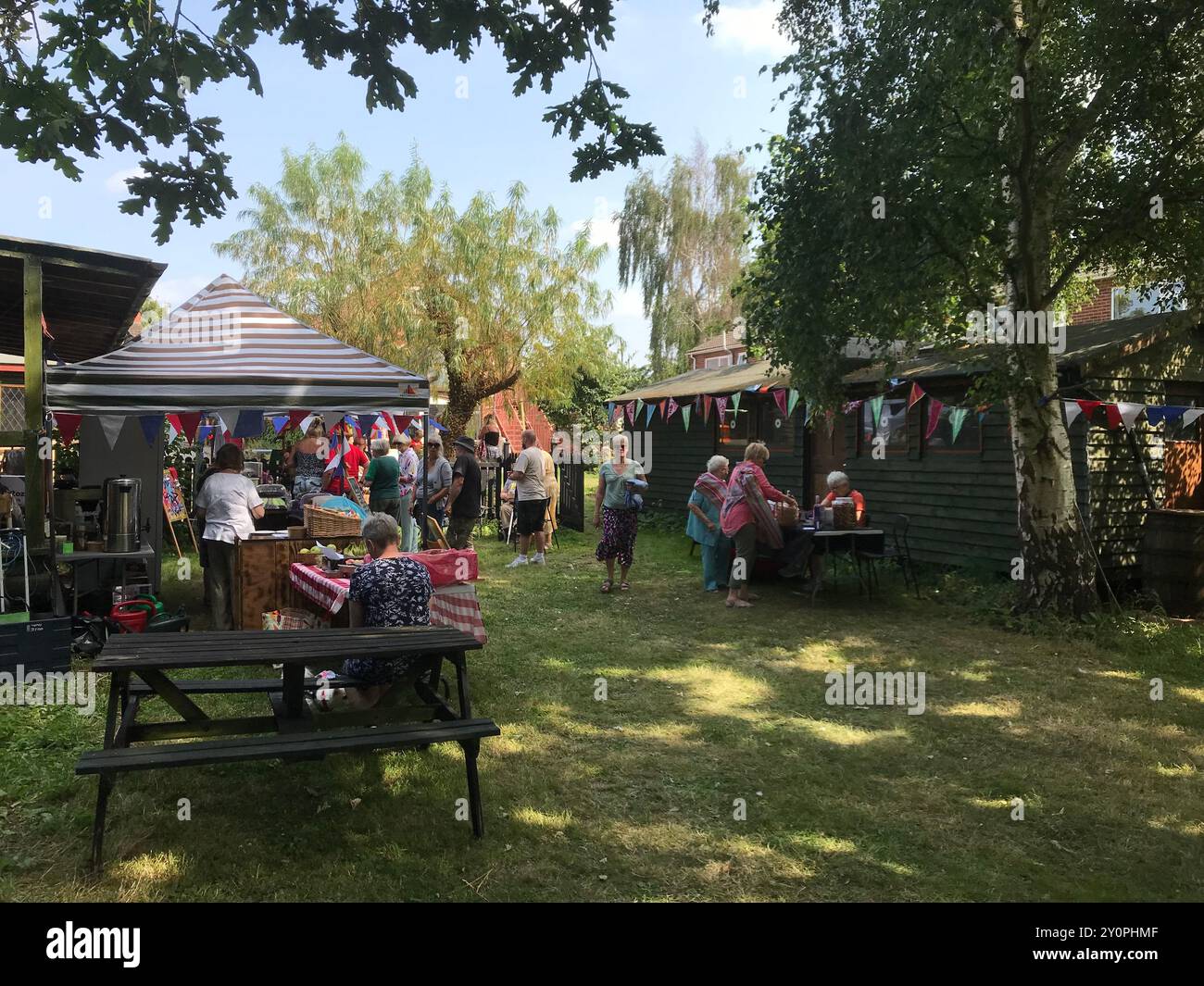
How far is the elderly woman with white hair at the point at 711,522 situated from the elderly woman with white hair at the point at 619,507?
70cm

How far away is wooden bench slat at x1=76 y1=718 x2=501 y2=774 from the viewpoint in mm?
3242

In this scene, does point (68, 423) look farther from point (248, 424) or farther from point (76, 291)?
point (76, 291)

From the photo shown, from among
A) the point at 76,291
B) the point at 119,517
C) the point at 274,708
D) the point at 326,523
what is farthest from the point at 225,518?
the point at 274,708

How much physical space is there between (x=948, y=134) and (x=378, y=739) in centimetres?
740

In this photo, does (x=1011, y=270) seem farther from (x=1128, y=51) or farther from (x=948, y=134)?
(x=1128, y=51)

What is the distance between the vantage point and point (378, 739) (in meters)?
3.56

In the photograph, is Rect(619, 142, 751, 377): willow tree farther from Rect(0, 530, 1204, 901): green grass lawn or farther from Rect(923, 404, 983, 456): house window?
Rect(0, 530, 1204, 901): green grass lawn

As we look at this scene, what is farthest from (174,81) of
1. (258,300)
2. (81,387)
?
(258,300)

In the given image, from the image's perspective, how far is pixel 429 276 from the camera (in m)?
22.8

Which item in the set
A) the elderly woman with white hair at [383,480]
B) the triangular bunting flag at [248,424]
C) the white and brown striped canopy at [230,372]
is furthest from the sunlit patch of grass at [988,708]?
the elderly woman with white hair at [383,480]

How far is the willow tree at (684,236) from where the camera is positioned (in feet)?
108

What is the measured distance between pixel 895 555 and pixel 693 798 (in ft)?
23.4

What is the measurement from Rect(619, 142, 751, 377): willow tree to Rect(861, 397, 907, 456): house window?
20.4 m

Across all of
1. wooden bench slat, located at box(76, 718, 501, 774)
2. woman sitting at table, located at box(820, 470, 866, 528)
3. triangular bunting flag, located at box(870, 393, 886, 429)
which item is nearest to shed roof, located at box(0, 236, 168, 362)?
wooden bench slat, located at box(76, 718, 501, 774)
